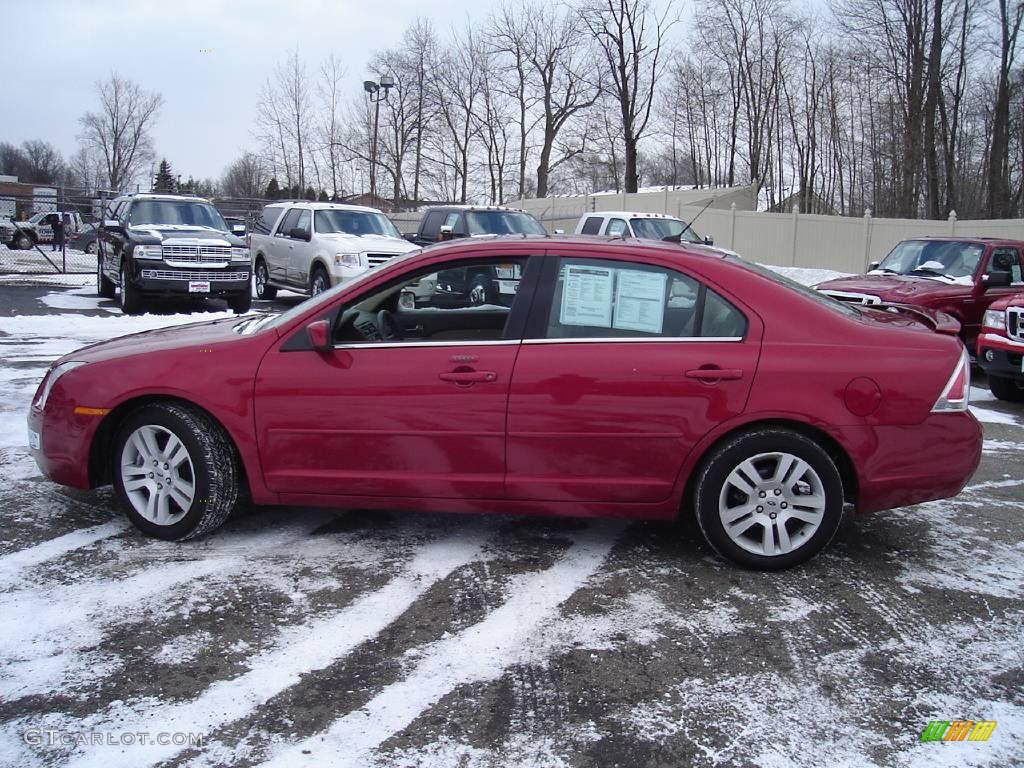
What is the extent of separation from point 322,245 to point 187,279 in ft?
7.10

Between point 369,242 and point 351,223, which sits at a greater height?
point 351,223

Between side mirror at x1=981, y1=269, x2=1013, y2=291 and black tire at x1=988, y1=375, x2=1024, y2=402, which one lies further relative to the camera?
side mirror at x1=981, y1=269, x2=1013, y2=291

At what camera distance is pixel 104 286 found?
1606cm

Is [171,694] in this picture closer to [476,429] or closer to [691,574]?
[476,429]

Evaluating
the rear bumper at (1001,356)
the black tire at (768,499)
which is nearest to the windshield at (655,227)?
the rear bumper at (1001,356)

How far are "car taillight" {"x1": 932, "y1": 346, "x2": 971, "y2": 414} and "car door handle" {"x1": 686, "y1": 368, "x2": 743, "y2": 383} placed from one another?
934mm

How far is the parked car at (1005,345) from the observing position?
28.8ft

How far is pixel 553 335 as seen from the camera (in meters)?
4.27

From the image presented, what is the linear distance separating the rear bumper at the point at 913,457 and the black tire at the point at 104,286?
A: 14490mm

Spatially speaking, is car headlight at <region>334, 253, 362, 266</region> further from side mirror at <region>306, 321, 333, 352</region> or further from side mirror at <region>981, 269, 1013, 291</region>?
side mirror at <region>306, 321, 333, 352</region>

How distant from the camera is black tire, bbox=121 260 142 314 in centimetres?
1362

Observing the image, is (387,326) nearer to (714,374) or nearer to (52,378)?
(714,374)

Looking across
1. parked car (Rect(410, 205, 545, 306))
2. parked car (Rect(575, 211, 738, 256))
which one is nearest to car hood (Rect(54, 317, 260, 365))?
parked car (Rect(410, 205, 545, 306))

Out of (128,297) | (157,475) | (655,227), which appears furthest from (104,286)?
(157,475)
